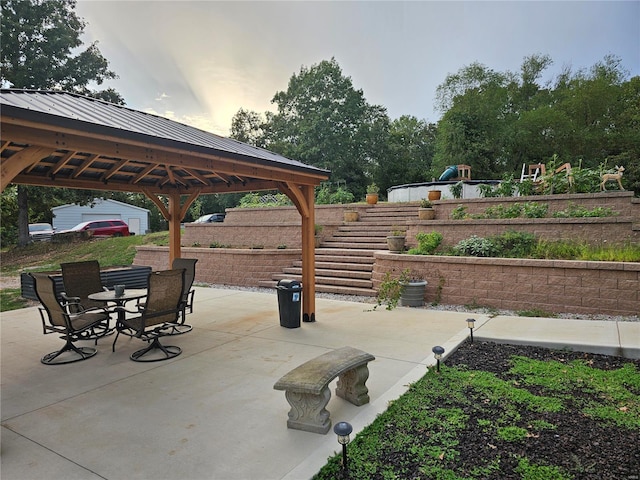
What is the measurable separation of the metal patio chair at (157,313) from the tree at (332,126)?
22116 millimetres

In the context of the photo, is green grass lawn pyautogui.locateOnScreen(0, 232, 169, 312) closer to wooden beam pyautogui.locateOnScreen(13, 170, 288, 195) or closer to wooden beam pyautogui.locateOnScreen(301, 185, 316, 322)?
wooden beam pyautogui.locateOnScreen(13, 170, 288, 195)

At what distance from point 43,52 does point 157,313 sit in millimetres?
18815

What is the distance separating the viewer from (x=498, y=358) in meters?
4.95

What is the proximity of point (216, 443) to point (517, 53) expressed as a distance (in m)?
34.9

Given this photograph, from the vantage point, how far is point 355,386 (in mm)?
3713

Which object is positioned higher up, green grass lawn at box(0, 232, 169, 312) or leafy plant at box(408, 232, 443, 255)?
leafy plant at box(408, 232, 443, 255)

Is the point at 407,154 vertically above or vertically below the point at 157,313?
above

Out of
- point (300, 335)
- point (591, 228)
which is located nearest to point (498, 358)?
point (300, 335)

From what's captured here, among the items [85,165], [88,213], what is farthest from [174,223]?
[88,213]

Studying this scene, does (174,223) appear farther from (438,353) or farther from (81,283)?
(438,353)

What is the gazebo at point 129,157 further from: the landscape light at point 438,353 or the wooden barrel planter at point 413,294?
the landscape light at point 438,353

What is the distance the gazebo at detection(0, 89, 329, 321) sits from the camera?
3275 mm

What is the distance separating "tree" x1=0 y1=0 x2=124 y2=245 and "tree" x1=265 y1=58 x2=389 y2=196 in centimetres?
1357

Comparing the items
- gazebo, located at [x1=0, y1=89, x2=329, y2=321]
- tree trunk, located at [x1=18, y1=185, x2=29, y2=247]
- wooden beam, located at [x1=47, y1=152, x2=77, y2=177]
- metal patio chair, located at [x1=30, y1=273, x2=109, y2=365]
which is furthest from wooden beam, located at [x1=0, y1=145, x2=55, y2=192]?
tree trunk, located at [x1=18, y1=185, x2=29, y2=247]
